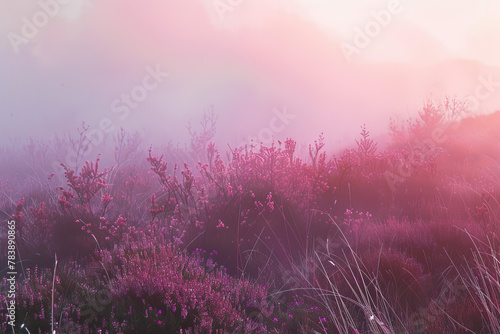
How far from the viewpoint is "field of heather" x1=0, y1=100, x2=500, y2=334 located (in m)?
2.54

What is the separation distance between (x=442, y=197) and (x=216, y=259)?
342 cm

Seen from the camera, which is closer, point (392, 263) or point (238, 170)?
point (392, 263)

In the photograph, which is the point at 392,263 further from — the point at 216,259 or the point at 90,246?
the point at 90,246

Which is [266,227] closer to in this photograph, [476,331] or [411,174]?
[476,331]

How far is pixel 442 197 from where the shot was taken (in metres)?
5.40

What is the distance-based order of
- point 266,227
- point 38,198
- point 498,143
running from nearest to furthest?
point 266,227 < point 38,198 < point 498,143

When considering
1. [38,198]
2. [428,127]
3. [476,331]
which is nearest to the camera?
[476,331]

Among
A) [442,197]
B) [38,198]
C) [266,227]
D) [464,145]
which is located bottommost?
[38,198]

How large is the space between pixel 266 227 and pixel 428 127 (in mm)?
9046

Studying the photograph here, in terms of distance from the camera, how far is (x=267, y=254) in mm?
4117

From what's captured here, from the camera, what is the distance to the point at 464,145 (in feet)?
31.5

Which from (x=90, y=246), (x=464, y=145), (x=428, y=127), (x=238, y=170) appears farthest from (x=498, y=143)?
(x=90, y=246)

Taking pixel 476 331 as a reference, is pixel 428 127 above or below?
above

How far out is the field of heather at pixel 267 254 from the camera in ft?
8.32
